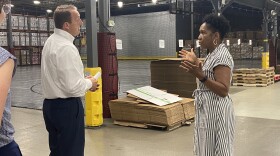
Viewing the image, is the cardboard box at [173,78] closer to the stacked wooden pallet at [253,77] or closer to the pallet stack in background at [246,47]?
the stacked wooden pallet at [253,77]

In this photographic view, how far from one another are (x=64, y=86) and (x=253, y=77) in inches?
425

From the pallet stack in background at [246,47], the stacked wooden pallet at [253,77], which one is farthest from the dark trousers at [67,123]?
the pallet stack in background at [246,47]

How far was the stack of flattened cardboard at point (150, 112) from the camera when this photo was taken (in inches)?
247

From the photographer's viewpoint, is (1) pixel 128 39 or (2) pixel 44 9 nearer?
(2) pixel 44 9

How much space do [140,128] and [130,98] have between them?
28.0 inches

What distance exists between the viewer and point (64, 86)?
2998 mm

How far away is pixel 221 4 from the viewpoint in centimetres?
1221

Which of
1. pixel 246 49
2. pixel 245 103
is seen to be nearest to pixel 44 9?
pixel 246 49

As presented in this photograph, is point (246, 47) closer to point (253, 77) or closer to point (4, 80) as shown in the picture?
point (253, 77)

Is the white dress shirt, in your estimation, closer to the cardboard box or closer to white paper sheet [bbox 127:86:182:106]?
white paper sheet [bbox 127:86:182:106]

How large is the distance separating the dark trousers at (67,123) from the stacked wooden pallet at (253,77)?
1057cm

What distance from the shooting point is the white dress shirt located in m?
2.98

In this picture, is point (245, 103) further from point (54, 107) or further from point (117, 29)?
point (117, 29)

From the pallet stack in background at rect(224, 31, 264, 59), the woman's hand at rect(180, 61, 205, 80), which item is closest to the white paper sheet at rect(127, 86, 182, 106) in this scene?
the woman's hand at rect(180, 61, 205, 80)
